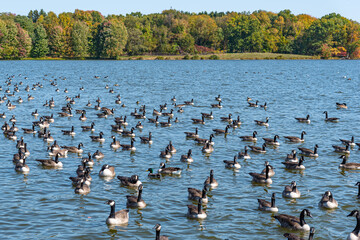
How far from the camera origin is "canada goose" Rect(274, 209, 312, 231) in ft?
69.6

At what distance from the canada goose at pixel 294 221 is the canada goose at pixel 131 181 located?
927 cm

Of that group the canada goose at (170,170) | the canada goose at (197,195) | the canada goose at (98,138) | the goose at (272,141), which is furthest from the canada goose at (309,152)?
the canada goose at (98,138)

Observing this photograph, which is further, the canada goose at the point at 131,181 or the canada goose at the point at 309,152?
the canada goose at the point at 309,152

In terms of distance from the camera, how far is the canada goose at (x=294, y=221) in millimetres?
21219

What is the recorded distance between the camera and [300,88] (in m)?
88.2

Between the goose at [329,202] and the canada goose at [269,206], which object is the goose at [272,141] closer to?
the goose at [329,202]

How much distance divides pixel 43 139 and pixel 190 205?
21.5 meters

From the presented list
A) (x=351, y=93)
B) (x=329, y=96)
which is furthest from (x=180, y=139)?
(x=351, y=93)

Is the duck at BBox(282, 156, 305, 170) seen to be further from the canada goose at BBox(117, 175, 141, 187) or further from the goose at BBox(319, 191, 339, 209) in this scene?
the canada goose at BBox(117, 175, 141, 187)

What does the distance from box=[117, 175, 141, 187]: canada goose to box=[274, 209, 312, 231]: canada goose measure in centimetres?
927

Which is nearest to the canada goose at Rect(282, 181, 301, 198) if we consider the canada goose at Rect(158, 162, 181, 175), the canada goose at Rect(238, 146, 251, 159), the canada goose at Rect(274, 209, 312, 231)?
the canada goose at Rect(274, 209, 312, 231)

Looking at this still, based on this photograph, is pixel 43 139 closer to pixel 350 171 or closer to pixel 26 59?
pixel 350 171

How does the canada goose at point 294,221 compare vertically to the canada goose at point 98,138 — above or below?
below

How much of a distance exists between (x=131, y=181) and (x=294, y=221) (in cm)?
1056
